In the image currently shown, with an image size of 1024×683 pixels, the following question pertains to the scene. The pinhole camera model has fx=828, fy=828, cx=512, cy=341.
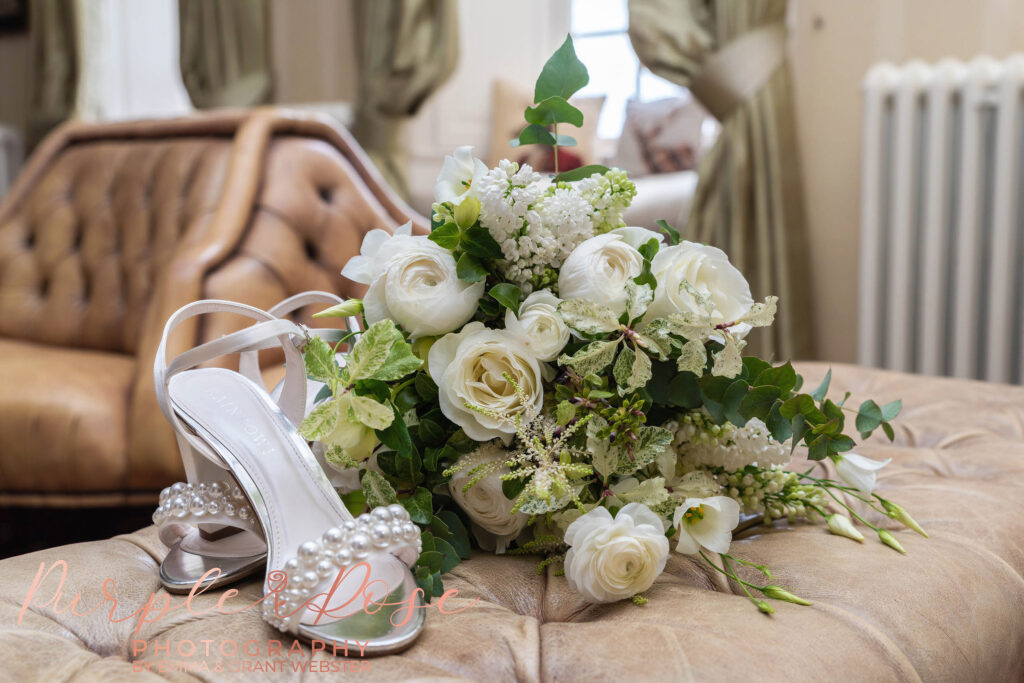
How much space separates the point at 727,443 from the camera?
25.2 inches

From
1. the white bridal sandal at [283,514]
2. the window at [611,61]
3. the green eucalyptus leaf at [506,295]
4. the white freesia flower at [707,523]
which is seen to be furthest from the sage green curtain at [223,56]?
the white freesia flower at [707,523]

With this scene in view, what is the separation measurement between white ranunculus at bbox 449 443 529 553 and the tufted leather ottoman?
0.03m

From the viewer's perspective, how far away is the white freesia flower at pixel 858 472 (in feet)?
2.16

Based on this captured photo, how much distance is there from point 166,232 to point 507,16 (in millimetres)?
2083

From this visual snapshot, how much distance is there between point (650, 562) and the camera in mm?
539

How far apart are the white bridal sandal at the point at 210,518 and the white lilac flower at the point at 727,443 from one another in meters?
0.28

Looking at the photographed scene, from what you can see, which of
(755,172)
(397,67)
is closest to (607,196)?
(755,172)

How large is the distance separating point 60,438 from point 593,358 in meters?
0.95

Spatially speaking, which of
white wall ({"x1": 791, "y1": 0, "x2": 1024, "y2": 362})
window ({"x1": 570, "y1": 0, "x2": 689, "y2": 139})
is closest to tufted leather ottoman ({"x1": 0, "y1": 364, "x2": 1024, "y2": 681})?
white wall ({"x1": 791, "y1": 0, "x2": 1024, "y2": 362})

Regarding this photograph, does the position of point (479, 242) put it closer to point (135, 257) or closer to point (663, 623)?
point (663, 623)

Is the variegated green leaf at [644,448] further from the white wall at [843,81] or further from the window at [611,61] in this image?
the window at [611,61]

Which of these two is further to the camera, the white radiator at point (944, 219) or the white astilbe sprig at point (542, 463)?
the white radiator at point (944, 219)

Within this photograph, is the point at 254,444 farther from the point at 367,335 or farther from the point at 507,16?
the point at 507,16

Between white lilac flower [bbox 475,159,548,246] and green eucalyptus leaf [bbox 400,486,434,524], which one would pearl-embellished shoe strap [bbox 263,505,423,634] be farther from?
white lilac flower [bbox 475,159,548,246]
